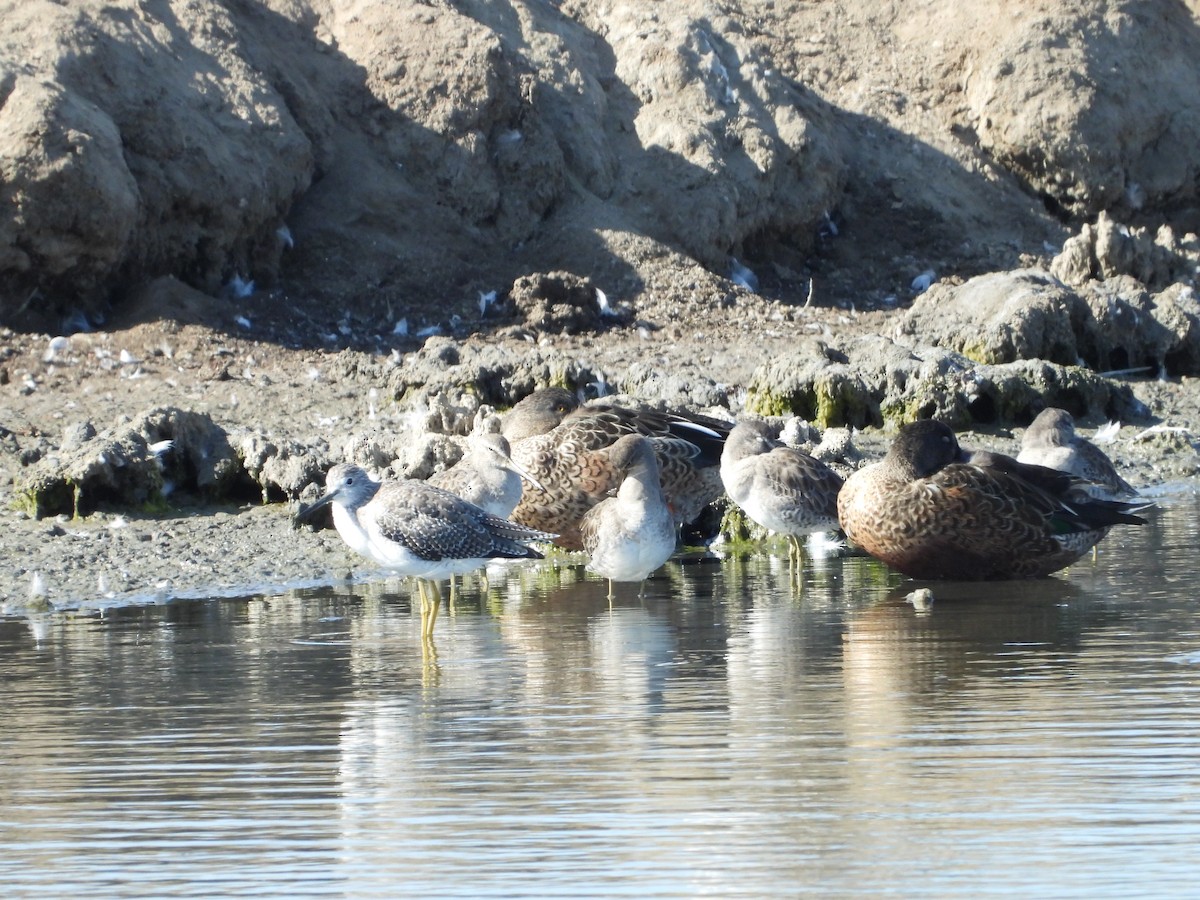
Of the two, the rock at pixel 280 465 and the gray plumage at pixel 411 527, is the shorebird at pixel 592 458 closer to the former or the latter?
the rock at pixel 280 465

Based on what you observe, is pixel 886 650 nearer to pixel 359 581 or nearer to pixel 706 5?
pixel 359 581

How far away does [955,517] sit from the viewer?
10.2 meters

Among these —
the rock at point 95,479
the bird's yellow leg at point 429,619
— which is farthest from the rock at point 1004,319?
the bird's yellow leg at point 429,619

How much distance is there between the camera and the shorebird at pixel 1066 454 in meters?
12.3

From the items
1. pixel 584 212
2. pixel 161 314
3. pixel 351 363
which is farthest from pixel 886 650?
pixel 584 212

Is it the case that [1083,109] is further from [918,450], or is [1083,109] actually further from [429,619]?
[429,619]

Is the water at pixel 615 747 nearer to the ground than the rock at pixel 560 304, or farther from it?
nearer to the ground

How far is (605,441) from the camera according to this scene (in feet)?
38.5

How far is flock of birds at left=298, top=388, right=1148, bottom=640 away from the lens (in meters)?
9.23

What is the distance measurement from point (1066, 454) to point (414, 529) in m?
5.02

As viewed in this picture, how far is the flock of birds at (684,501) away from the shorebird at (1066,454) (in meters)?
0.03

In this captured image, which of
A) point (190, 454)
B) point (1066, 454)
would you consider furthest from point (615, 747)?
point (190, 454)

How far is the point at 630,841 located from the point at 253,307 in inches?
549

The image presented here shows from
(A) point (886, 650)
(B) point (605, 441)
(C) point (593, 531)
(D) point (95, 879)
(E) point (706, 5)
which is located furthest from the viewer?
(E) point (706, 5)
